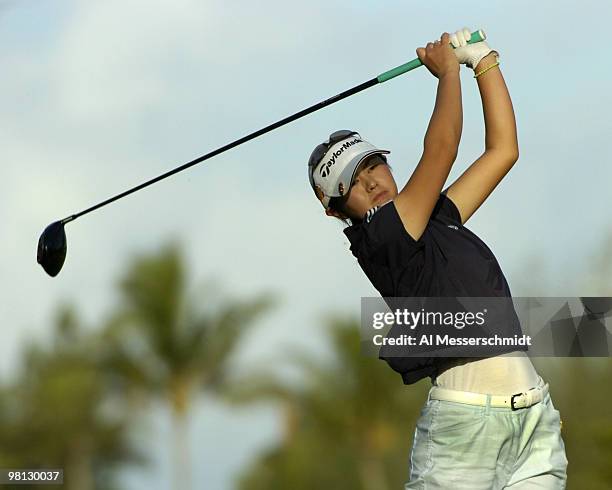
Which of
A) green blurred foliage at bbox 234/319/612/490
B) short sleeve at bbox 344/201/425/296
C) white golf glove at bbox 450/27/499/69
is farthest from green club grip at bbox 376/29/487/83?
green blurred foliage at bbox 234/319/612/490

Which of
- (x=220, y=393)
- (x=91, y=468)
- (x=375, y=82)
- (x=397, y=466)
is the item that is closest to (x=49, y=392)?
(x=91, y=468)

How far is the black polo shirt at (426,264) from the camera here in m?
3.29

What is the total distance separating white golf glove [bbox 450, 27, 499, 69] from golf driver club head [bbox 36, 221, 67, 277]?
253cm

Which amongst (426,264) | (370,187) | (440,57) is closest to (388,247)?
(426,264)

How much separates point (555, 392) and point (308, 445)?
8.61ft

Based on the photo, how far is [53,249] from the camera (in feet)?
18.0

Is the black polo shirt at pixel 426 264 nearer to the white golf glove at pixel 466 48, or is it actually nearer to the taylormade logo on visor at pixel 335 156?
the taylormade logo on visor at pixel 335 156

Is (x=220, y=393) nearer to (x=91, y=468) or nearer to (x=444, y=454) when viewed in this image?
(x=91, y=468)

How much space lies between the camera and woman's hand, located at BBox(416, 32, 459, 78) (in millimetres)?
3395

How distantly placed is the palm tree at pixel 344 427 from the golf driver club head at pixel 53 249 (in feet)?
19.1

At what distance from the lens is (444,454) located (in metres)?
3.30

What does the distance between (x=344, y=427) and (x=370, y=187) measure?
8.00 m

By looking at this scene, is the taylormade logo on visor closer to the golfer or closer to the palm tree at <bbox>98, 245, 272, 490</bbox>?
the golfer

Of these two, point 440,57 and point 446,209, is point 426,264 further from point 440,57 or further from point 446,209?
point 440,57
